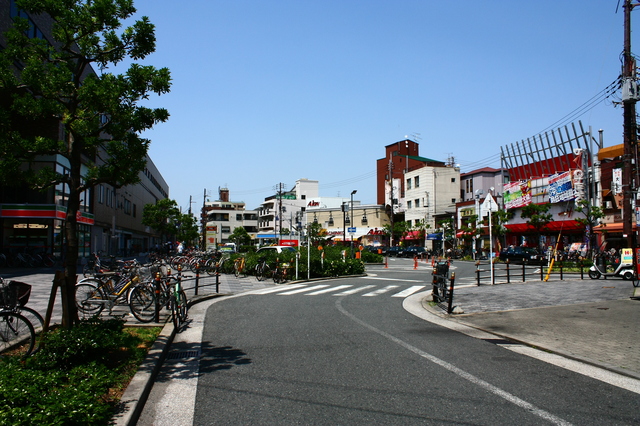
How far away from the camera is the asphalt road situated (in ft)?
16.0

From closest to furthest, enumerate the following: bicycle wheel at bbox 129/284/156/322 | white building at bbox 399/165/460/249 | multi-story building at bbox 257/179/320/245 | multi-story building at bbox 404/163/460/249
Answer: bicycle wheel at bbox 129/284/156/322, multi-story building at bbox 404/163/460/249, white building at bbox 399/165/460/249, multi-story building at bbox 257/179/320/245

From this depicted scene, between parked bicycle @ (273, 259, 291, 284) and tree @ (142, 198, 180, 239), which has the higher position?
tree @ (142, 198, 180, 239)

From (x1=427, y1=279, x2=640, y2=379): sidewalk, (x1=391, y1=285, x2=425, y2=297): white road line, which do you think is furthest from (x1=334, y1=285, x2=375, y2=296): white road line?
(x1=427, y1=279, x2=640, y2=379): sidewalk

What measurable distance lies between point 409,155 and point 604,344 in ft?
268

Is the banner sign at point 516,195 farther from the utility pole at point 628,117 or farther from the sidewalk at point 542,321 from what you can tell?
the sidewalk at point 542,321

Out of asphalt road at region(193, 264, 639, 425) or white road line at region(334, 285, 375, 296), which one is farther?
white road line at region(334, 285, 375, 296)

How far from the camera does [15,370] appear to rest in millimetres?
4746

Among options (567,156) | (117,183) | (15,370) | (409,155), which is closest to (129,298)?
(117,183)

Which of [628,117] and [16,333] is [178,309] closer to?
[16,333]

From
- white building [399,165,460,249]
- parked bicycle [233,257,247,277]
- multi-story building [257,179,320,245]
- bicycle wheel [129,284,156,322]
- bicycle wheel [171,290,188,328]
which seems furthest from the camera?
multi-story building [257,179,320,245]

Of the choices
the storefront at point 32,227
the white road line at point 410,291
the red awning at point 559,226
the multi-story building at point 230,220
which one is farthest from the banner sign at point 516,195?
the multi-story building at point 230,220

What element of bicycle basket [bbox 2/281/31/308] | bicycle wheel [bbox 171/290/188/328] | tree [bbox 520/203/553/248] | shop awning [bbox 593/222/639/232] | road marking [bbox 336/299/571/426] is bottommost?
road marking [bbox 336/299/571/426]

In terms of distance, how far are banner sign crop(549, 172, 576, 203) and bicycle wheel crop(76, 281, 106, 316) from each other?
4047cm

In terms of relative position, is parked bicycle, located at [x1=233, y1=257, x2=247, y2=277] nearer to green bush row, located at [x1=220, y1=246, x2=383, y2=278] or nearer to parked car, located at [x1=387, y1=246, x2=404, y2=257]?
green bush row, located at [x1=220, y1=246, x2=383, y2=278]
